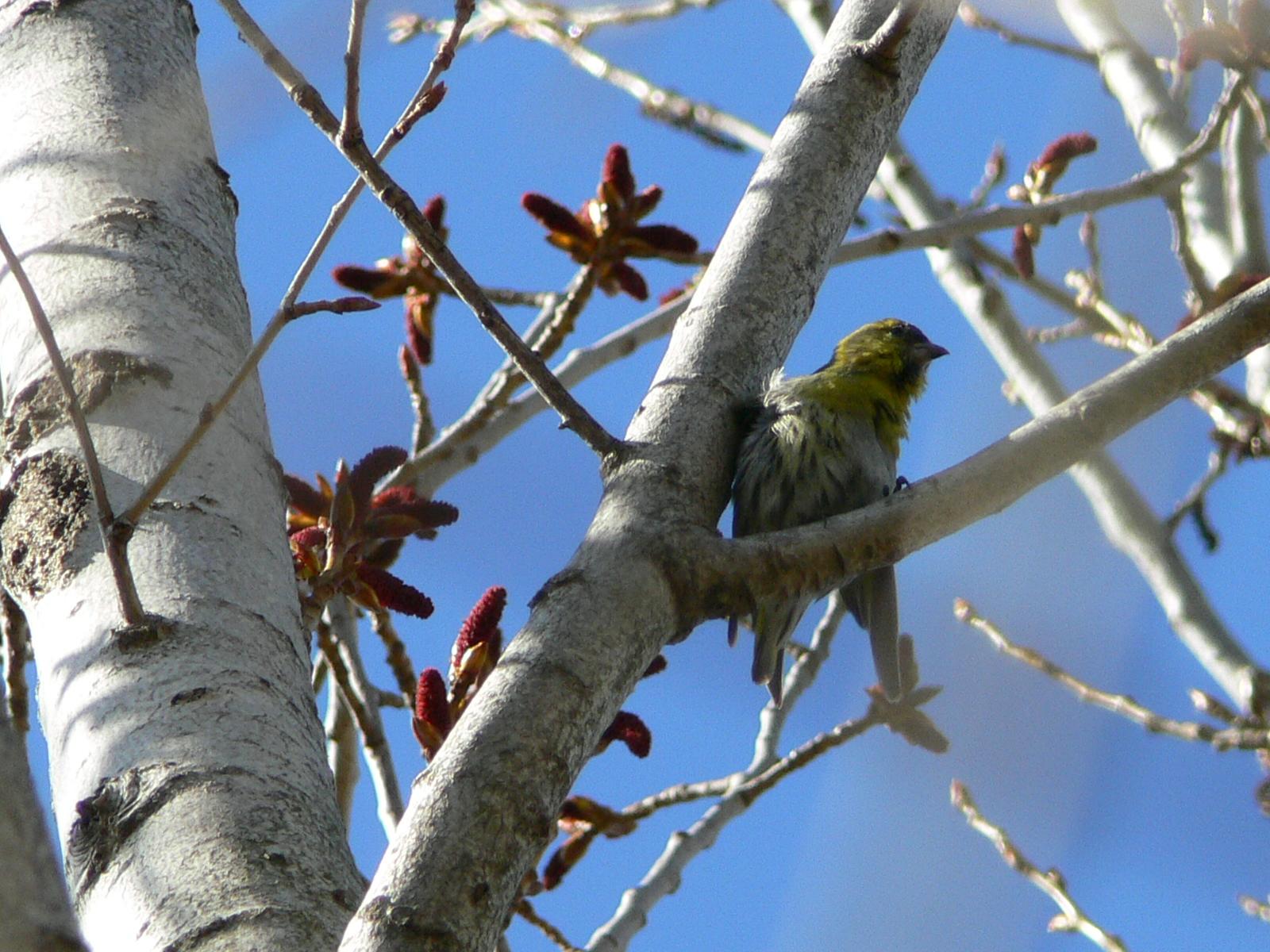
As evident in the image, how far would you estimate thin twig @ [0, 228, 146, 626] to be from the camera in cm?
147

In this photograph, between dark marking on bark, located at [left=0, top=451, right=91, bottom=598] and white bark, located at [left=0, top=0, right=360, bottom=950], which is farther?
dark marking on bark, located at [left=0, top=451, right=91, bottom=598]

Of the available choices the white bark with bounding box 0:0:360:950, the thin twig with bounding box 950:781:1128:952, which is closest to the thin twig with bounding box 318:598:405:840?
the white bark with bounding box 0:0:360:950

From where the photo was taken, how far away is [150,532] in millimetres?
1755

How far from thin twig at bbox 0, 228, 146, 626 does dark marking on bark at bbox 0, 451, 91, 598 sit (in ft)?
0.68

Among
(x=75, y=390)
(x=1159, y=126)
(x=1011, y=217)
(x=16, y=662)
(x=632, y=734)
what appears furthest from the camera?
(x=1159, y=126)

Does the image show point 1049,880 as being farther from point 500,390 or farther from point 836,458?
point 500,390

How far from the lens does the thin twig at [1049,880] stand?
13.1 feet

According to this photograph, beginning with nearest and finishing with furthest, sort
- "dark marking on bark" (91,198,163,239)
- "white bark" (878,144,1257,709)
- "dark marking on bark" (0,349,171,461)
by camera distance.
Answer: "dark marking on bark" (0,349,171,461)
"dark marking on bark" (91,198,163,239)
"white bark" (878,144,1257,709)

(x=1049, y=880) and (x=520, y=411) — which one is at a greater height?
(x=520, y=411)

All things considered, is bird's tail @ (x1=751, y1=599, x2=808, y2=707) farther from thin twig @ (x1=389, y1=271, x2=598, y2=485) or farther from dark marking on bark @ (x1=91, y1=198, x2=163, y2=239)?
dark marking on bark @ (x1=91, y1=198, x2=163, y2=239)

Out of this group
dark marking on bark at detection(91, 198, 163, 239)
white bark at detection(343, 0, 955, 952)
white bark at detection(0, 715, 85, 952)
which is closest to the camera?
white bark at detection(0, 715, 85, 952)

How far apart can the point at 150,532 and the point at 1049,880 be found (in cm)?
313

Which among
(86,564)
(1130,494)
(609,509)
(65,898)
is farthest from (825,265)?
(1130,494)

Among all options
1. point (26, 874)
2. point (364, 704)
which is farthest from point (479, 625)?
point (26, 874)
